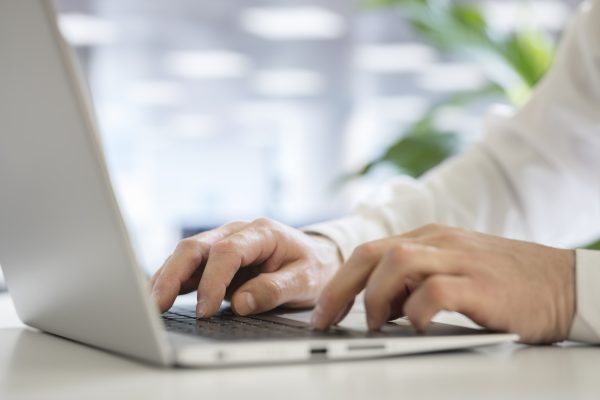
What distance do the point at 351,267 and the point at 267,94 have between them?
630cm

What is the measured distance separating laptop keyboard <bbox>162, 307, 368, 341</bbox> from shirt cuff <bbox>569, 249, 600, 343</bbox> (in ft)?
0.58

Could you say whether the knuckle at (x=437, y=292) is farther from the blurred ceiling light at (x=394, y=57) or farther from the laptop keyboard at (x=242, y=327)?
the blurred ceiling light at (x=394, y=57)

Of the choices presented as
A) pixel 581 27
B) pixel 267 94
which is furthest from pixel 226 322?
pixel 267 94

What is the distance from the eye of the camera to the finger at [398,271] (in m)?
0.61

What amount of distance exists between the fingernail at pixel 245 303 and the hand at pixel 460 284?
5.3 inches

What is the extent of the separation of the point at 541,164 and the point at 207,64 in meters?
5.72

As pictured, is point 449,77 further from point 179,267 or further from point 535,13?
point 179,267

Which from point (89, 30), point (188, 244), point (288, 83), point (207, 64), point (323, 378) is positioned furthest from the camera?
point (288, 83)

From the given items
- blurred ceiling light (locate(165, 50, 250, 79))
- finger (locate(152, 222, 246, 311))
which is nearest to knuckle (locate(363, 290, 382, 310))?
finger (locate(152, 222, 246, 311))

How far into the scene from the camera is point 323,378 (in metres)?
Result: 0.50

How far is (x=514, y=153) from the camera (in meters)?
1.23

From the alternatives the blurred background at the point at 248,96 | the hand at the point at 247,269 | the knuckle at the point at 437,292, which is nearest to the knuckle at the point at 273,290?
the hand at the point at 247,269

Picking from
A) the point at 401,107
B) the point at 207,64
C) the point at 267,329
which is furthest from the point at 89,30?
the point at 267,329

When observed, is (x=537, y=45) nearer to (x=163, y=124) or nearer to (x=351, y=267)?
(x=351, y=267)
